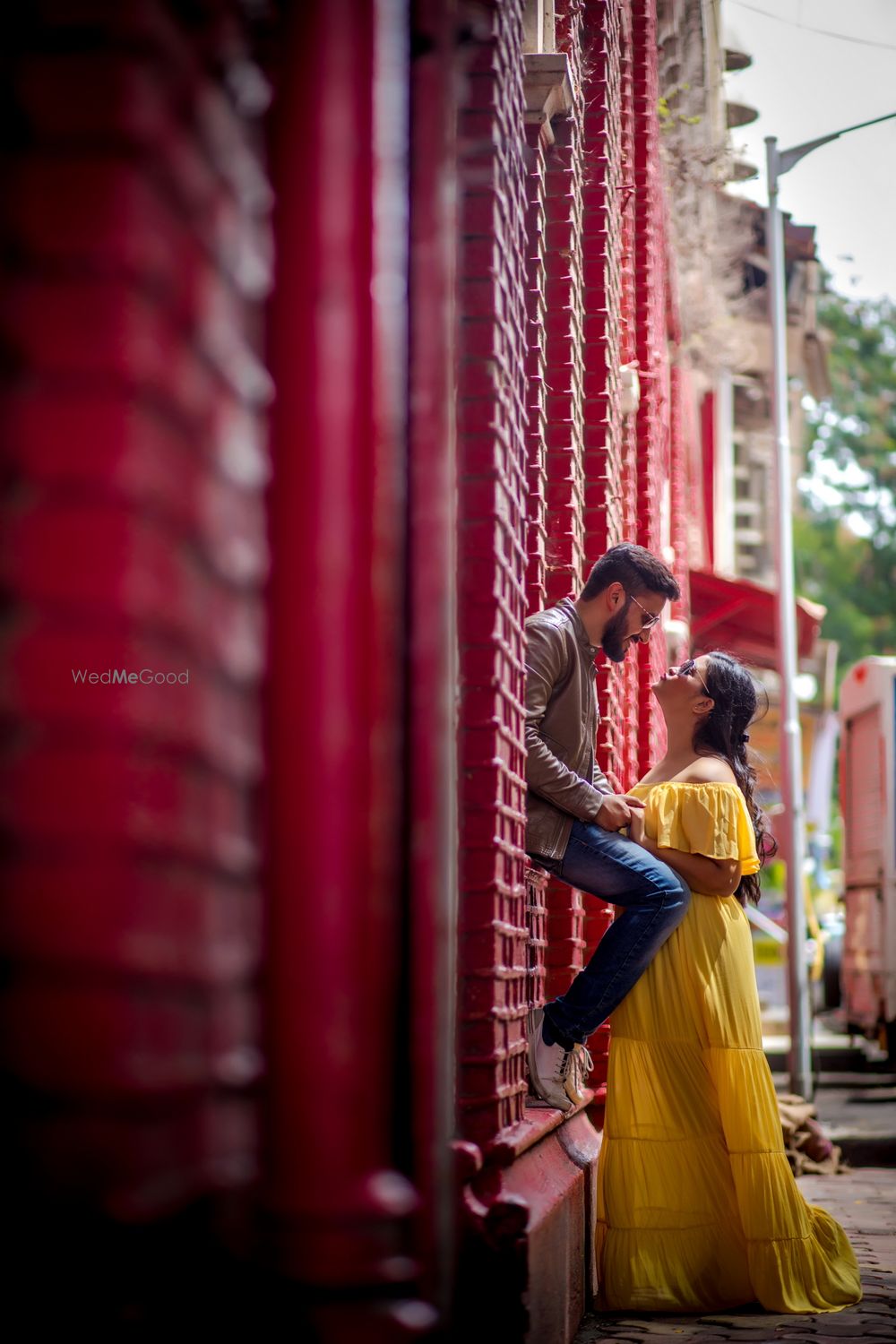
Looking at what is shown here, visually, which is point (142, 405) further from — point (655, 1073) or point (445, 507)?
point (655, 1073)

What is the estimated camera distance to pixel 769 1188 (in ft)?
17.2

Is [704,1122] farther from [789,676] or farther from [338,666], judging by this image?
[789,676]

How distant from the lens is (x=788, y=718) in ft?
45.5

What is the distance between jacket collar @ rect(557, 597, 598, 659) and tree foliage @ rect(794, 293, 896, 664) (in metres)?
31.4

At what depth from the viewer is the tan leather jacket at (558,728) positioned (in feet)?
17.4

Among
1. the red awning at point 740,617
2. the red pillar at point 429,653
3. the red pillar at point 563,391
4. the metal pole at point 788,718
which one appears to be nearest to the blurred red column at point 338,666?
the red pillar at point 429,653

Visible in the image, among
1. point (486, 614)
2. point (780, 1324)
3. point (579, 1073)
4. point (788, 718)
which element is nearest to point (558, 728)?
point (486, 614)

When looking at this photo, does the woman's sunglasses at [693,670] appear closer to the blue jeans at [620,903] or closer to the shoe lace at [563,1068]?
the blue jeans at [620,903]

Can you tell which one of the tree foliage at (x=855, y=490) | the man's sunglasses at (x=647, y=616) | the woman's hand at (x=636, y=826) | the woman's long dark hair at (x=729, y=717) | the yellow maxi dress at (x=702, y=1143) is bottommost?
the yellow maxi dress at (x=702, y=1143)

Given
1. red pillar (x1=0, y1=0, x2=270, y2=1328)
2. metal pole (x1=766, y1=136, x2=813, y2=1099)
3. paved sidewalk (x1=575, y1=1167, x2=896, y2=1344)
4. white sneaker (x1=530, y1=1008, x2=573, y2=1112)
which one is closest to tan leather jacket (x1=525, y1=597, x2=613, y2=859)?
white sneaker (x1=530, y1=1008, x2=573, y2=1112)

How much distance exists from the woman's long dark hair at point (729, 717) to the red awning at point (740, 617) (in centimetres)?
917

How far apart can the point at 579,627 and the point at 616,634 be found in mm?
135

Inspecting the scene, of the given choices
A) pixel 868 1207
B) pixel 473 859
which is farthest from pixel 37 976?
pixel 868 1207

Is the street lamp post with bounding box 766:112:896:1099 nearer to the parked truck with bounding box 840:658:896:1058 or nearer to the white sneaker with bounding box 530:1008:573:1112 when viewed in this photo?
the parked truck with bounding box 840:658:896:1058
